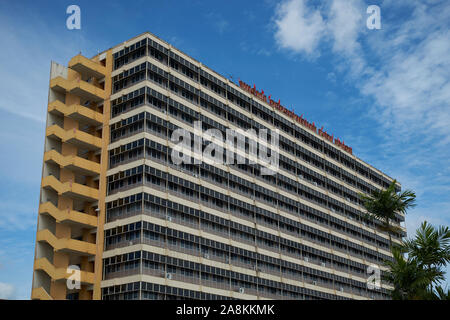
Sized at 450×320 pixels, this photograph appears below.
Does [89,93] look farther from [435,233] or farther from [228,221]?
[435,233]

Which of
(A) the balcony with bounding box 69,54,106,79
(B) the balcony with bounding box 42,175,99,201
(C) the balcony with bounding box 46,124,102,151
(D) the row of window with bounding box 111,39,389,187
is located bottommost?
(B) the balcony with bounding box 42,175,99,201

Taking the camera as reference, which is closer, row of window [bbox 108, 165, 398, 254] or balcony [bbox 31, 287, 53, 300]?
balcony [bbox 31, 287, 53, 300]

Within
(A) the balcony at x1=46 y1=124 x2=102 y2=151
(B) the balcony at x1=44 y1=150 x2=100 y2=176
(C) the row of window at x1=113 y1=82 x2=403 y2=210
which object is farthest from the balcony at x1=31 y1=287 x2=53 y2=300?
(C) the row of window at x1=113 y1=82 x2=403 y2=210

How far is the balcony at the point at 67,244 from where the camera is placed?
63.5 metres

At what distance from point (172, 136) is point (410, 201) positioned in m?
36.4

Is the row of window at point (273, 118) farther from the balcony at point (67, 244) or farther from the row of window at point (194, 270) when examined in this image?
the balcony at point (67, 244)

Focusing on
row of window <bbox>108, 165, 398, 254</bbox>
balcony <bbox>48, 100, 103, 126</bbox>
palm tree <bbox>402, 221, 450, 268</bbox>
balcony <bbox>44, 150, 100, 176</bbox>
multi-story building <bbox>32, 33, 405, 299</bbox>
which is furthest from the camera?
balcony <bbox>48, 100, 103, 126</bbox>

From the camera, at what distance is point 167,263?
214 ft

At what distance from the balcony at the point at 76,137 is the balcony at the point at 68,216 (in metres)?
8.80

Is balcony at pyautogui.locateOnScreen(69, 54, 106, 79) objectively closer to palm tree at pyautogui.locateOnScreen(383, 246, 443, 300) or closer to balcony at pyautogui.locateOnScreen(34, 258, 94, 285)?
balcony at pyautogui.locateOnScreen(34, 258, 94, 285)

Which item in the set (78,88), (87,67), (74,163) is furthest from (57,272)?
(87,67)

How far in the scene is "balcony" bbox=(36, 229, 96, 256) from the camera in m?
63.5

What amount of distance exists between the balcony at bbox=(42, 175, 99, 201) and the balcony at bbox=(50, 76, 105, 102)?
40.9ft

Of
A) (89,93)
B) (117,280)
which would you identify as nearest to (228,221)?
(117,280)
